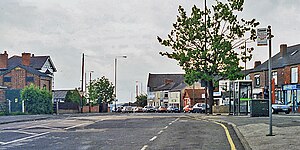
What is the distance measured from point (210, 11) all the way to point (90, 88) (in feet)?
220

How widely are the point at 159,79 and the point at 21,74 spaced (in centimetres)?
8607

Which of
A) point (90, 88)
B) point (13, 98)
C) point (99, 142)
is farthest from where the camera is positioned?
point (90, 88)

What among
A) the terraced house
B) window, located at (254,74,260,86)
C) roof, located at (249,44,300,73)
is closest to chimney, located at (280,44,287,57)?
roof, located at (249,44,300,73)

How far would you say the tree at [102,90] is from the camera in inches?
4569

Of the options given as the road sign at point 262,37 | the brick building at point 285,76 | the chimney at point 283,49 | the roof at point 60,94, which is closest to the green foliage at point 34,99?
the brick building at point 285,76

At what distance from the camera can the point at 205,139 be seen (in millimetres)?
19688

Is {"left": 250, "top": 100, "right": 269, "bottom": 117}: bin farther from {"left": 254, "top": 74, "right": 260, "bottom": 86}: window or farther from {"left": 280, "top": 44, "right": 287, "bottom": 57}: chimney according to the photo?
{"left": 254, "top": 74, "right": 260, "bottom": 86}: window

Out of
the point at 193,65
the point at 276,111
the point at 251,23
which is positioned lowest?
the point at 276,111

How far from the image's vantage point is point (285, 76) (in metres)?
65.9

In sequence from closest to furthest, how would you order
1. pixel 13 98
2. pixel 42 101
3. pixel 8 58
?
1. pixel 42 101
2. pixel 13 98
3. pixel 8 58

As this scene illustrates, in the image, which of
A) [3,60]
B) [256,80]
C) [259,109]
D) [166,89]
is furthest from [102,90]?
[259,109]

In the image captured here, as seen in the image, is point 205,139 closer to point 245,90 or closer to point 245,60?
point 245,90

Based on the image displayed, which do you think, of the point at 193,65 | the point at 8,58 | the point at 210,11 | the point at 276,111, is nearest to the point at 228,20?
the point at 210,11

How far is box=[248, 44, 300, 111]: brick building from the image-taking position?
207ft
